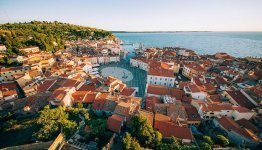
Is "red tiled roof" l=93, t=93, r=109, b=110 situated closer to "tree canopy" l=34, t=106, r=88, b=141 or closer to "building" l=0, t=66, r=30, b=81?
"tree canopy" l=34, t=106, r=88, b=141

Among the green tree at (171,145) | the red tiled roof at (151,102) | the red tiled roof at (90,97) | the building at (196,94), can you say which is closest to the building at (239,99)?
the building at (196,94)

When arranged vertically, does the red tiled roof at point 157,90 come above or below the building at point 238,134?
above

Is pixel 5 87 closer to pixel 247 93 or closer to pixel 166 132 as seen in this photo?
pixel 166 132

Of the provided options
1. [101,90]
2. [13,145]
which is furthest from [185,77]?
[13,145]

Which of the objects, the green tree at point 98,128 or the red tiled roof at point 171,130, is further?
the red tiled roof at point 171,130

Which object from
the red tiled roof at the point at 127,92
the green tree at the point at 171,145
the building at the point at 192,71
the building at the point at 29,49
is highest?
the building at the point at 29,49

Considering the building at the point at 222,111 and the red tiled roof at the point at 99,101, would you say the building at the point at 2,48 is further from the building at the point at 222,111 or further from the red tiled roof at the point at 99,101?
the building at the point at 222,111
